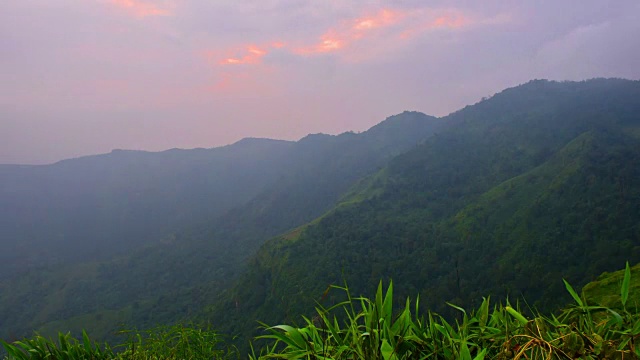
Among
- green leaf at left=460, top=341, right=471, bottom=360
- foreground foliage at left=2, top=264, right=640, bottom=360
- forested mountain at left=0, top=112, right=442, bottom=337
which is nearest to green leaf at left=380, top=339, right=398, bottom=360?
foreground foliage at left=2, top=264, right=640, bottom=360

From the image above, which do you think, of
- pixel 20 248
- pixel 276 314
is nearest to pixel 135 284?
pixel 276 314

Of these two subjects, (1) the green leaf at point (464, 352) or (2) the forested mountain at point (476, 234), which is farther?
(2) the forested mountain at point (476, 234)

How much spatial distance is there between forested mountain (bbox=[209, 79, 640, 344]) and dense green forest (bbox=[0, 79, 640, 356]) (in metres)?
0.27

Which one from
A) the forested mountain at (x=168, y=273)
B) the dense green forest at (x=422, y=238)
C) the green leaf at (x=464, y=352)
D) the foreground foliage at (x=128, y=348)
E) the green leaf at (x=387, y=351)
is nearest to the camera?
the green leaf at (x=464, y=352)

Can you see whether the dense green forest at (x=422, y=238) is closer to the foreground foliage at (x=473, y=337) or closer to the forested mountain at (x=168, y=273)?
the foreground foliage at (x=473, y=337)

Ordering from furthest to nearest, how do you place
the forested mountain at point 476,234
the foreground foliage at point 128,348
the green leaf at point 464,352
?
the forested mountain at point 476,234, the foreground foliage at point 128,348, the green leaf at point 464,352

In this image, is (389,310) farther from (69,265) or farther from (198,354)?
(69,265)

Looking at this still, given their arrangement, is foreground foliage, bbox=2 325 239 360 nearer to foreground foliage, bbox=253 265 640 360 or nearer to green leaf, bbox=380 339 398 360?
foreground foliage, bbox=253 265 640 360

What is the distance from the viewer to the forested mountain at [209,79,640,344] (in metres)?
51.7

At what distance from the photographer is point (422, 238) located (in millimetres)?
70750

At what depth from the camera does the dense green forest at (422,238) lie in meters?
53.9

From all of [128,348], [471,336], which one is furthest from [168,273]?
[471,336]

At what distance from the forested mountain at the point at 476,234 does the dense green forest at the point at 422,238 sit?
10.6 inches

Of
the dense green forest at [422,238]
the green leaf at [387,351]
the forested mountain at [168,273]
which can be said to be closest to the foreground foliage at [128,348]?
the green leaf at [387,351]
